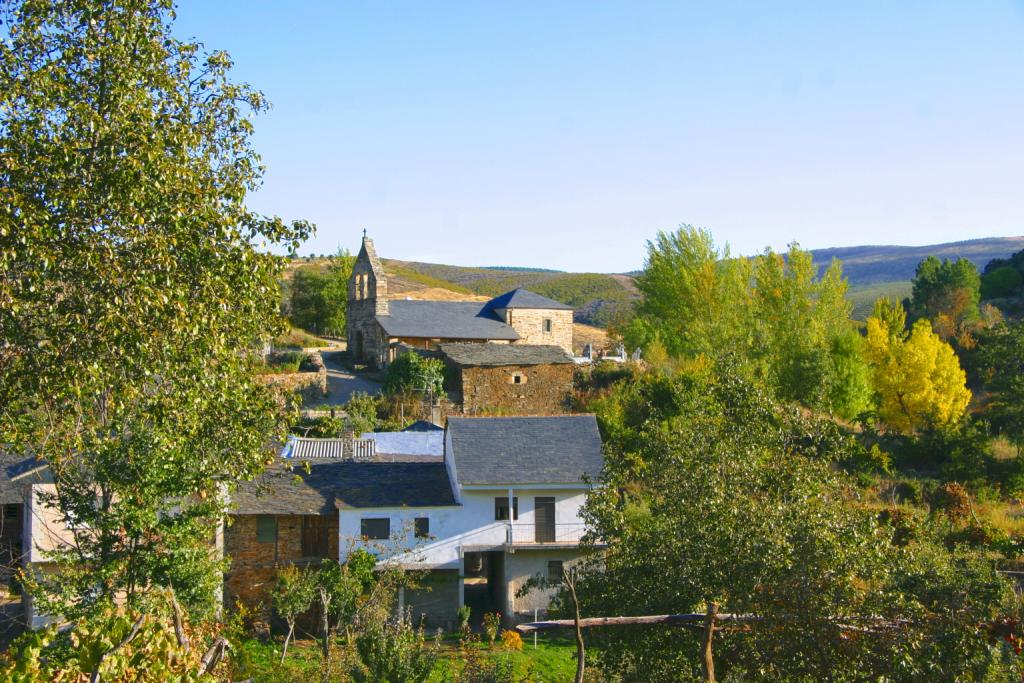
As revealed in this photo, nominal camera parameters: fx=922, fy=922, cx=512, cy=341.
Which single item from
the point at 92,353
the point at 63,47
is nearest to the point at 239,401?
the point at 92,353

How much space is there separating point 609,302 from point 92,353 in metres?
105

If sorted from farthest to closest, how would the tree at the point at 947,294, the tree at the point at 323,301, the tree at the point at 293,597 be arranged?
the tree at the point at 323,301, the tree at the point at 947,294, the tree at the point at 293,597

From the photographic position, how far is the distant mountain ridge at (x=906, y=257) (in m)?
163

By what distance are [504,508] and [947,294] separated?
4653 cm

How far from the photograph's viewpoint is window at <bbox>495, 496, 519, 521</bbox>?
27578mm

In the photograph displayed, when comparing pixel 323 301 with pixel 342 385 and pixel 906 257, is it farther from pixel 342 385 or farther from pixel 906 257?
pixel 906 257

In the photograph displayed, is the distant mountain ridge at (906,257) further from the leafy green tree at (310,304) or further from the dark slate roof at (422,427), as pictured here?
the dark slate roof at (422,427)

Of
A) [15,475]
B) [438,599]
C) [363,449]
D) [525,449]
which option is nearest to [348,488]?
[363,449]

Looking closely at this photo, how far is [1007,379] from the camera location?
3550 cm

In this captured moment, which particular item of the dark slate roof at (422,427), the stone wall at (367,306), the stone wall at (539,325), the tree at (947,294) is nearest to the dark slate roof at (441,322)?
the stone wall at (367,306)

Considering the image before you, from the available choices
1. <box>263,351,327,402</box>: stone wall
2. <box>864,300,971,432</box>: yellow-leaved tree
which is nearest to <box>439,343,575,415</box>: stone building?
<box>263,351,327,402</box>: stone wall

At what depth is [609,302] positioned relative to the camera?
115 meters

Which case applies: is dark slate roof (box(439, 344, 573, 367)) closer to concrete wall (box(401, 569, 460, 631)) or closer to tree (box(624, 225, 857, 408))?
tree (box(624, 225, 857, 408))

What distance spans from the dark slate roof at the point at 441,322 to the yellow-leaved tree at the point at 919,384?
2044cm
